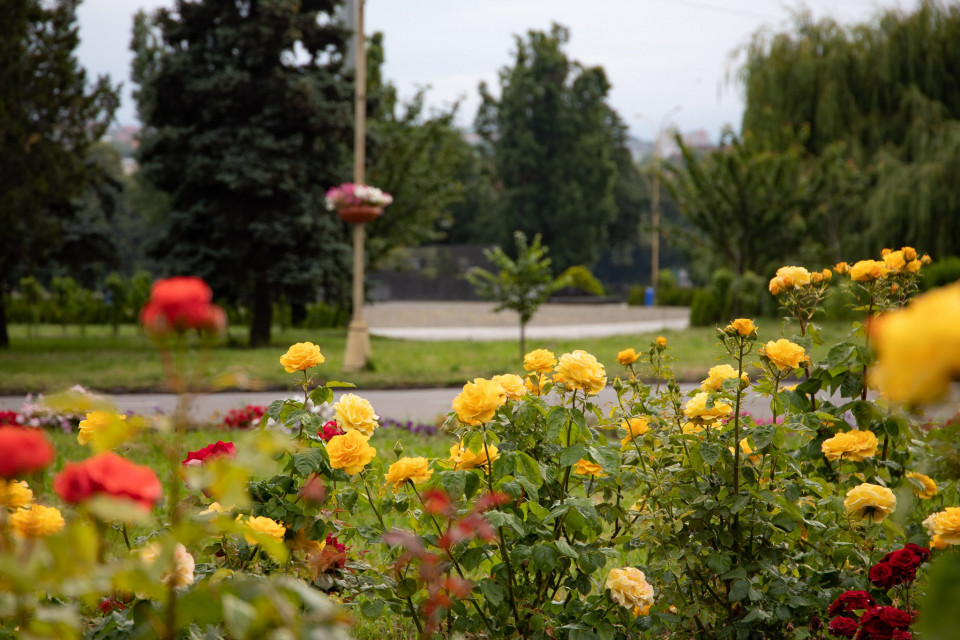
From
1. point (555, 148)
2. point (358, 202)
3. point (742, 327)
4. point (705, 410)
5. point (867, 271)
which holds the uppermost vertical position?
point (555, 148)

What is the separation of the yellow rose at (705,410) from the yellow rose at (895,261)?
0.78m

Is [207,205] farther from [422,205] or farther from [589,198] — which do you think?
[589,198]

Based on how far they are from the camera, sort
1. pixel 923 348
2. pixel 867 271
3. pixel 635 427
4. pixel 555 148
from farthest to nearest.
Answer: pixel 555 148 < pixel 867 271 < pixel 635 427 < pixel 923 348

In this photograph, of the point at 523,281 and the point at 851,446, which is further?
the point at 523,281

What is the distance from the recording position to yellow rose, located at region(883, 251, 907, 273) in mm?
2562

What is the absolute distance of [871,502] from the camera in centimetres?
213

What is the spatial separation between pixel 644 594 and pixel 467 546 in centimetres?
47

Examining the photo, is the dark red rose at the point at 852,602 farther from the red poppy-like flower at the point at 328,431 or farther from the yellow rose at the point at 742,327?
the red poppy-like flower at the point at 328,431

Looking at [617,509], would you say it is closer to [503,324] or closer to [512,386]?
[512,386]

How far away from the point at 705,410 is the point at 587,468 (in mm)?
374

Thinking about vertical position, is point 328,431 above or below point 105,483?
below

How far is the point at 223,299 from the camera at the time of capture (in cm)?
1509

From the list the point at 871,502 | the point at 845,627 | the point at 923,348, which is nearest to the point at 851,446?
the point at 871,502

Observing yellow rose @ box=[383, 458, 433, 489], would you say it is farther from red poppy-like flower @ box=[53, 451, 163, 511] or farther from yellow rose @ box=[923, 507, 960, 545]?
yellow rose @ box=[923, 507, 960, 545]
